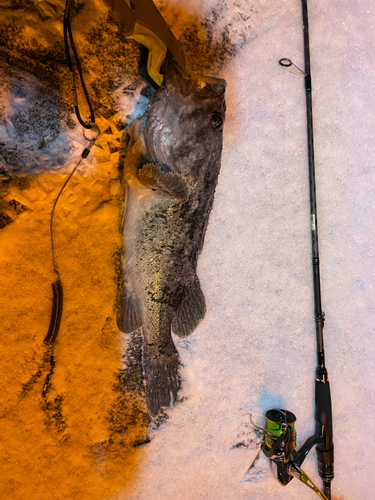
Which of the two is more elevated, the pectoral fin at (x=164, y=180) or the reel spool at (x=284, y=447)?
the pectoral fin at (x=164, y=180)

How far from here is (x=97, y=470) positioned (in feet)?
6.93

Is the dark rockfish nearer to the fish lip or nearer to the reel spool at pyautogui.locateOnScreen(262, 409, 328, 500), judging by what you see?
the fish lip

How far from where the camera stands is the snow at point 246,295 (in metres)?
2.00

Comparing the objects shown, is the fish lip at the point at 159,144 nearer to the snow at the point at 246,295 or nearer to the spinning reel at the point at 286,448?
the snow at the point at 246,295

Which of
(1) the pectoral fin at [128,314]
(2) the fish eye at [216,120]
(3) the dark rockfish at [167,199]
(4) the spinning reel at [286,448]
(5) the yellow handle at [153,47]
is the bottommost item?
(4) the spinning reel at [286,448]

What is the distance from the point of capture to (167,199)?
5.78 ft

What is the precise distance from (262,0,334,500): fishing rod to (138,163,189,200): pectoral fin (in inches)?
38.0

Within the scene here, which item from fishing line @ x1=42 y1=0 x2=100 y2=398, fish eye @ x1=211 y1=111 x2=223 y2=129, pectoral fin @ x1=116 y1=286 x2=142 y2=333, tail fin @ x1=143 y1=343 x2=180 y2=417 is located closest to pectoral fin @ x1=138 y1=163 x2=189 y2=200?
fish eye @ x1=211 y1=111 x2=223 y2=129

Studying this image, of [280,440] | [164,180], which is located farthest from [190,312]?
[280,440]

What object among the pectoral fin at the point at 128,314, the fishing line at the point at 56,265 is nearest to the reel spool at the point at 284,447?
the pectoral fin at the point at 128,314

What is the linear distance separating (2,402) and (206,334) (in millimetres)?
1292

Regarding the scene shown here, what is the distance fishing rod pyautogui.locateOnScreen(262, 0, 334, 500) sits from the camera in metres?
2.13

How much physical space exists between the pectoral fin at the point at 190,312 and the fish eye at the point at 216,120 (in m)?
0.88

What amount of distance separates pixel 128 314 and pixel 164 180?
0.82 m
